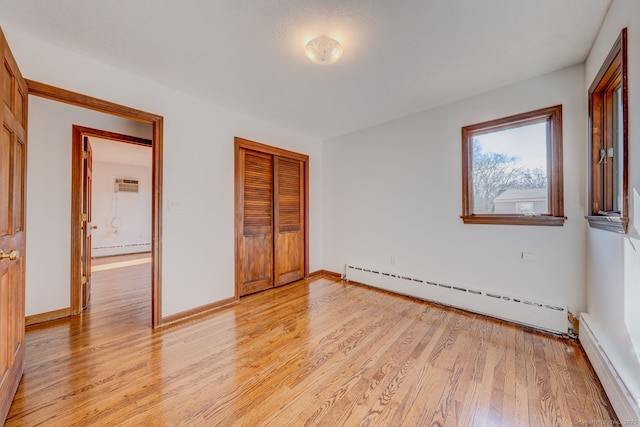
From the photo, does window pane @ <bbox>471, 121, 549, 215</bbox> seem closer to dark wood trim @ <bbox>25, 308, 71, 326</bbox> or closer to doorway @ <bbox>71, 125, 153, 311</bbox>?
dark wood trim @ <bbox>25, 308, 71, 326</bbox>

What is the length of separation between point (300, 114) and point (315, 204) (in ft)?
5.23

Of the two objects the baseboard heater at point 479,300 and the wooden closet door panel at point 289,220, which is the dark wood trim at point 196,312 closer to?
the wooden closet door panel at point 289,220

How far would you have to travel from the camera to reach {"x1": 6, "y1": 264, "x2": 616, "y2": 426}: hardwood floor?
4.55 ft

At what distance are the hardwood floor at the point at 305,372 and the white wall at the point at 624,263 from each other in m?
0.31

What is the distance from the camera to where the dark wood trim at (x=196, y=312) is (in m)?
2.53

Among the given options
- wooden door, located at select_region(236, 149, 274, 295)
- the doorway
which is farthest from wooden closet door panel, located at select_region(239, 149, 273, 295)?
the doorway

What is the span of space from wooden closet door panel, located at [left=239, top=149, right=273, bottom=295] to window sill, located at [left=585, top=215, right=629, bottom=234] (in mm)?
3328

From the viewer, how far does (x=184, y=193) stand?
8.76ft

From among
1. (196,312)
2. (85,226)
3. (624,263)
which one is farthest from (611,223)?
(85,226)

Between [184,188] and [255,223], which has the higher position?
[184,188]

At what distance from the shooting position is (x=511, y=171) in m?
2.54

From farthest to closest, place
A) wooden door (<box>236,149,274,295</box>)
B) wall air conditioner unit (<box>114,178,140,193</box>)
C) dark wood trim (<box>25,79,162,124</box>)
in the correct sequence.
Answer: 1. wall air conditioner unit (<box>114,178,140,193</box>)
2. wooden door (<box>236,149,274,295</box>)
3. dark wood trim (<box>25,79,162,124</box>)

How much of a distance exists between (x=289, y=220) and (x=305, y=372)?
248cm

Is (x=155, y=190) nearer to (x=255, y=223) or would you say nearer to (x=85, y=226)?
(x=255, y=223)
